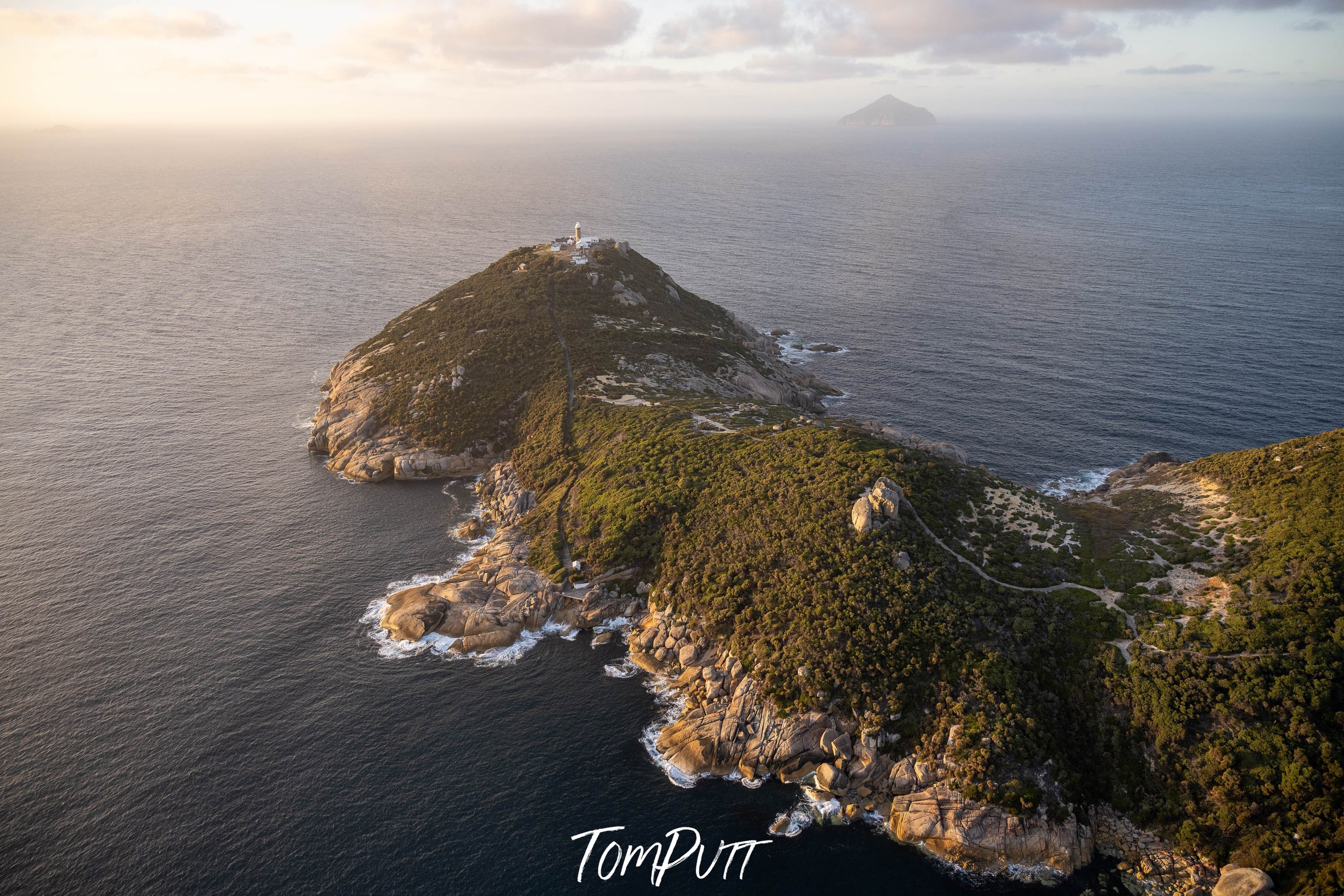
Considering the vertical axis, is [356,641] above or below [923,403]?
below

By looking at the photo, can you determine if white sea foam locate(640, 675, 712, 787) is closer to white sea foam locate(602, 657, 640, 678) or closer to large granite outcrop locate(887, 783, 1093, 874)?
white sea foam locate(602, 657, 640, 678)

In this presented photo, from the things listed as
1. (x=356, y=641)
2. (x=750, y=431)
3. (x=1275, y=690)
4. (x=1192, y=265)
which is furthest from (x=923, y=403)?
(x=1192, y=265)

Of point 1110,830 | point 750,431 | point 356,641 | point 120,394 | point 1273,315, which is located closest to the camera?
point 1110,830

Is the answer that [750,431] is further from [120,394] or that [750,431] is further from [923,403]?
[120,394]

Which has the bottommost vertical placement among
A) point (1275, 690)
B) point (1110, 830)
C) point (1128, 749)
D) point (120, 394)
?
point (1110, 830)

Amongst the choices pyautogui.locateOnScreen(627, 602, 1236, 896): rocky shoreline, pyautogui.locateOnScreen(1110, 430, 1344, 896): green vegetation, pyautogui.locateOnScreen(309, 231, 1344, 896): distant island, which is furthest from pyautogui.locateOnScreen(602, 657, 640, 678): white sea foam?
pyautogui.locateOnScreen(1110, 430, 1344, 896): green vegetation

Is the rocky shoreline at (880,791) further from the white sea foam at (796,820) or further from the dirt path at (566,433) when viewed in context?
the dirt path at (566,433)
